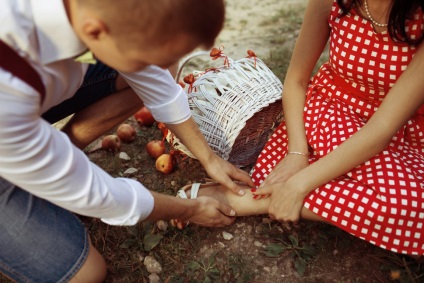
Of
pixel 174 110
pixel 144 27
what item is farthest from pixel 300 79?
pixel 144 27

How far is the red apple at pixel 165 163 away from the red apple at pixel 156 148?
7 centimetres

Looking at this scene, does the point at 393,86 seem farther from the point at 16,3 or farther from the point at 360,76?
the point at 16,3

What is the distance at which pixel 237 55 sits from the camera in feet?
10.9

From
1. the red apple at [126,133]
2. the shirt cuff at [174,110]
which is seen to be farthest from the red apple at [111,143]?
the shirt cuff at [174,110]

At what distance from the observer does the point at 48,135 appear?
1.19 metres

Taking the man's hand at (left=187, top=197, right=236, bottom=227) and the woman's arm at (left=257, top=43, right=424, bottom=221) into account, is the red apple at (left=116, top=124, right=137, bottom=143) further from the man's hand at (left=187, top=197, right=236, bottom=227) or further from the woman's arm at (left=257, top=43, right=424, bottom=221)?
the woman's arm at (left=257, top=43, right=424, bottom=221)

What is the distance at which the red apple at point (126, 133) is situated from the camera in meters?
2.49

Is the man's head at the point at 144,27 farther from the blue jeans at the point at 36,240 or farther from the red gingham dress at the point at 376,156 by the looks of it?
the red gingham dress at the point at 376,156

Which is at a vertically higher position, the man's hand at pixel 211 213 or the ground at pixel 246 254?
the man's hand at pixel 211 213

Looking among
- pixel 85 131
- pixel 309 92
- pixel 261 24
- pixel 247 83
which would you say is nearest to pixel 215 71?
pixel 247 83

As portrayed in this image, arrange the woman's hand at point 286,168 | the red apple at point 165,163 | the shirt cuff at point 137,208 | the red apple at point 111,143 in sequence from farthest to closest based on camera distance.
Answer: the red apple at point 111,143, the red apple at point 165,163, the woman's hand at point 286,168, the shirt cuff at point 137,208

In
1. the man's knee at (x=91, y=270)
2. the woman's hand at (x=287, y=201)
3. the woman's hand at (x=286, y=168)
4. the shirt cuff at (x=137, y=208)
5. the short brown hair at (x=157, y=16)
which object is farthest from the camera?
the woman's hand at (x=286, y=168)

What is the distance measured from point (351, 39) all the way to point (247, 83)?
0.50 meters

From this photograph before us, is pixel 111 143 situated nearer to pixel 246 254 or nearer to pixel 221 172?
pixel 221 172
